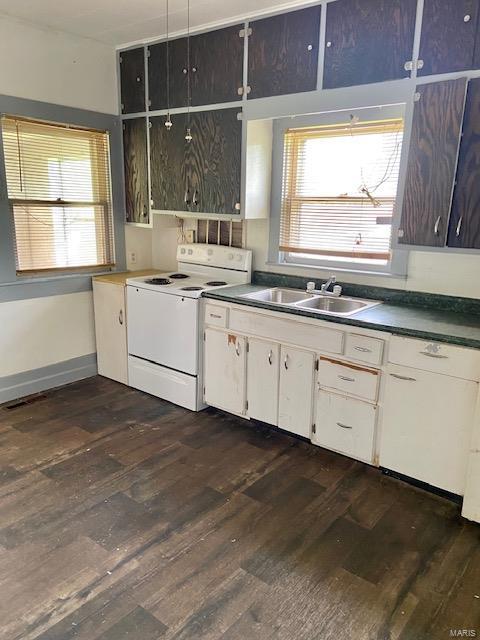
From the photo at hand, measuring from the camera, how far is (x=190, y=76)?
11.2ft

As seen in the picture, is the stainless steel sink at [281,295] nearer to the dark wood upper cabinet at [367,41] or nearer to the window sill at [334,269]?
the window sill at [334,269]

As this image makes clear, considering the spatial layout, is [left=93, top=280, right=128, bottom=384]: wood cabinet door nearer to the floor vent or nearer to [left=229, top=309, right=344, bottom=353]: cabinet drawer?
the floor vent

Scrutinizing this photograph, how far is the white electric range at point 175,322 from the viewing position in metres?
3.35

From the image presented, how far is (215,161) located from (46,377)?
218 cm

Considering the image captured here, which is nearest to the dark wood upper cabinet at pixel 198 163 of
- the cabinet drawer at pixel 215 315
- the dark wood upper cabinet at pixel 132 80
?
the dark wood upper cabinet at pixel 132 80

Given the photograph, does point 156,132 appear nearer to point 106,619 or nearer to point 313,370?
point 313,370

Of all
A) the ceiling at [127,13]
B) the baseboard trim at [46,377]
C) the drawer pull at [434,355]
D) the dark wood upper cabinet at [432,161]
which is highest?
the ceiling at [127,13]

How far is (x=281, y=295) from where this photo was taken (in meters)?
3.41

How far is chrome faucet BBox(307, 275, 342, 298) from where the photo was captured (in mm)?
3148

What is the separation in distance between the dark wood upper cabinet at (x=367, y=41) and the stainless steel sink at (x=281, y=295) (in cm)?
133

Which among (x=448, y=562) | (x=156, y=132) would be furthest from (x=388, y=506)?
(x=156, y=132)

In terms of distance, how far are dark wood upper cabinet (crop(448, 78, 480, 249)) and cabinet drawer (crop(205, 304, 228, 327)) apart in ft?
4.80

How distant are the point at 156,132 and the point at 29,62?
981 millimetres

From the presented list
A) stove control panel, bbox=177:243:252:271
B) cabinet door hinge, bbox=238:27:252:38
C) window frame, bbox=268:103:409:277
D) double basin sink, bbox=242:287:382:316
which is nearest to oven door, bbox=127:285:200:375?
double basin sink, bbox=242:287:382:316
